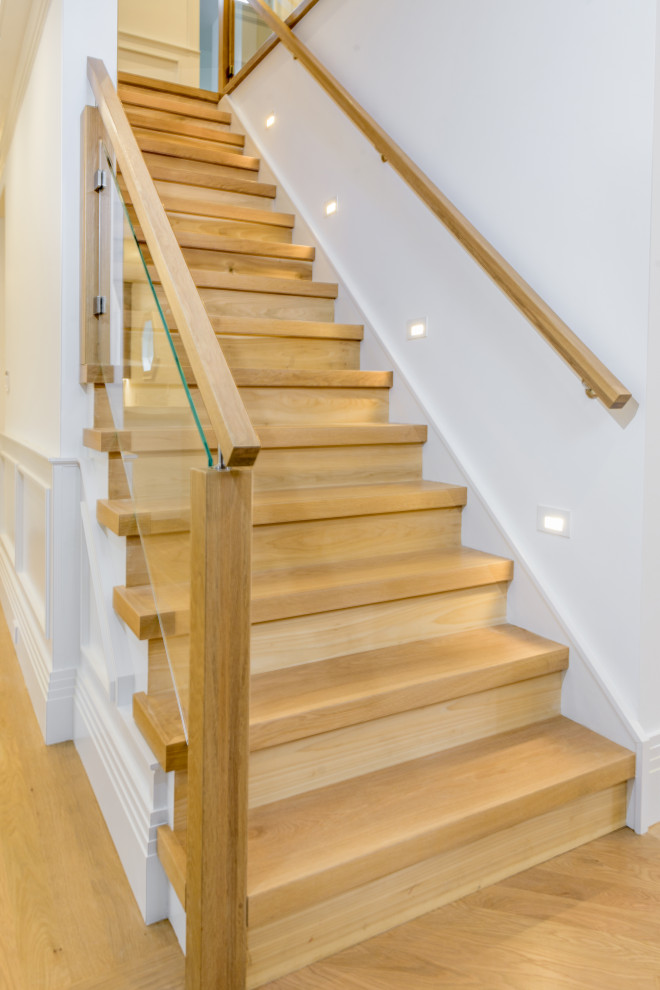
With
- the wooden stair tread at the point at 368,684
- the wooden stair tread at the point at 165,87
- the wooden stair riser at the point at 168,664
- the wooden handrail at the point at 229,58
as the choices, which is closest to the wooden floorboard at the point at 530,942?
the wooden stair tread at the point at 368,684

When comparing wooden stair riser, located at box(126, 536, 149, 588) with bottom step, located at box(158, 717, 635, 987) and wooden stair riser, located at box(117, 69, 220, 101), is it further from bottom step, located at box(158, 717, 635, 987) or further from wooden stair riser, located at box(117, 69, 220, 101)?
wooden stair riser, located at box(117, 69, 220, 101)

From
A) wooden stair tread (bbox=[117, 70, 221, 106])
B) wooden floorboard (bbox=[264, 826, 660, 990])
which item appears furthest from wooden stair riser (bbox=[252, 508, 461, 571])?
wooden stair tread (bbox=[117, 70, 221, 106])

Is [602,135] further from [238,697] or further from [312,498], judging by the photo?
[238,697]

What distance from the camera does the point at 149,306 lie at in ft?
5.24

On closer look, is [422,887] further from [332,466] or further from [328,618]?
[332,466]

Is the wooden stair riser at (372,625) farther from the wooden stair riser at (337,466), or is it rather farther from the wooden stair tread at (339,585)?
the wooden stair riser at (337,466)

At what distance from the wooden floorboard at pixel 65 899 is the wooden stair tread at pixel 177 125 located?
3.47m

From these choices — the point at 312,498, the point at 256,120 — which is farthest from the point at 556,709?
the point at 256,120

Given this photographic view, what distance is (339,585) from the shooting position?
1.95 m

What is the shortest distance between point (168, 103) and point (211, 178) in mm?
1092

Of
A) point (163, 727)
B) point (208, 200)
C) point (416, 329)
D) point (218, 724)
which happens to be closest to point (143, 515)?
point (163, 727)

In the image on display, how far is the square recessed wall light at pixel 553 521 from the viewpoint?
6.95 feet

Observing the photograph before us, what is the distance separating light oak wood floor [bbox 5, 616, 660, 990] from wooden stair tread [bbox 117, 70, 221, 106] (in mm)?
4351

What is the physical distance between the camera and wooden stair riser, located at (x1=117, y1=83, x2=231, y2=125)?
427 cm
